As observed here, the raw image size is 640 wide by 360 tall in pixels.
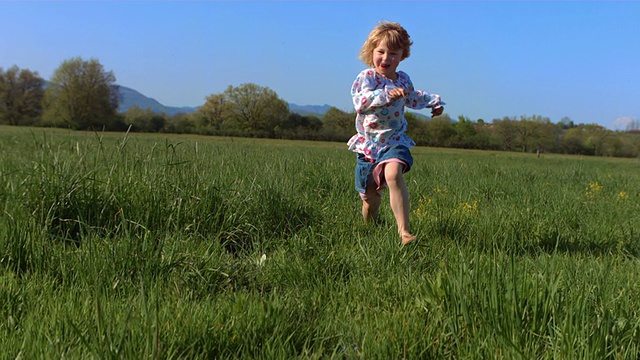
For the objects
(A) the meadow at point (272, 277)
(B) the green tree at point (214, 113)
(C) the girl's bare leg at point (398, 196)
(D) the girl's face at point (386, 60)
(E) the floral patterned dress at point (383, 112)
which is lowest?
(A) the meadow at point (272, 277)

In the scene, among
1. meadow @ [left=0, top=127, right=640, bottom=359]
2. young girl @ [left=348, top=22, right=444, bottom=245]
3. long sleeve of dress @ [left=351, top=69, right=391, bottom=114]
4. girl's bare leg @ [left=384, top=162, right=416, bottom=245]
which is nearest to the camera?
meadow @ [left=0, top=127, right=640, bottom=359]

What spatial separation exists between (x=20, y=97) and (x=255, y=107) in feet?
118

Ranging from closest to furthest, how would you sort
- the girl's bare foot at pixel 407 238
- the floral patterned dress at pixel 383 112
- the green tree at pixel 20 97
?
→ 1. the girl's bare foot at pixel 407 238
2. the floral patterned dress at pixel 383 112
3. the green tree at pixel 20 97

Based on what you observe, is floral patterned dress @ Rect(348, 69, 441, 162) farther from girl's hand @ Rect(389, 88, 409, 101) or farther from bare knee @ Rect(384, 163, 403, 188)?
girl's hand @ Rect(389, 88, 409, 101)

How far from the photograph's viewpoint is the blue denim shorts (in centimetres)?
344

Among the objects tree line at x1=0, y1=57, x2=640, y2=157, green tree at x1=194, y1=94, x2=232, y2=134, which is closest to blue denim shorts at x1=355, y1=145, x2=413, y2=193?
tree line at x1=0, y1=57, x2=640, y2=157

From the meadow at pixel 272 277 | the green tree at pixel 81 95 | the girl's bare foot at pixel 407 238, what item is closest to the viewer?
the meadow at pixel 272 277

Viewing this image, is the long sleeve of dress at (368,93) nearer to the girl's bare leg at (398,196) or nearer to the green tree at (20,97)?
the girl's bare leg at (398,196)

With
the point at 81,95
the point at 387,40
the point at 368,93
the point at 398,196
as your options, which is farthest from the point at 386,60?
the point at 81,95

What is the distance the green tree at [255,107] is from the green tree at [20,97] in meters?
28.8

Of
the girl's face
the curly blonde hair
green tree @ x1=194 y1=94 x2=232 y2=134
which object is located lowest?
the girl's face

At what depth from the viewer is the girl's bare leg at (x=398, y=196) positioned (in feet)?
10.3

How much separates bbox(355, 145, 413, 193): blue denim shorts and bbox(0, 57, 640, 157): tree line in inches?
2125

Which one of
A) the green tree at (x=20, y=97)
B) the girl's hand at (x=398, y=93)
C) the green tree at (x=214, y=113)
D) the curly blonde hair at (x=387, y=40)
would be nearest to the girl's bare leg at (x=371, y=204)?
the girl's hand at (x=398, y=93)
